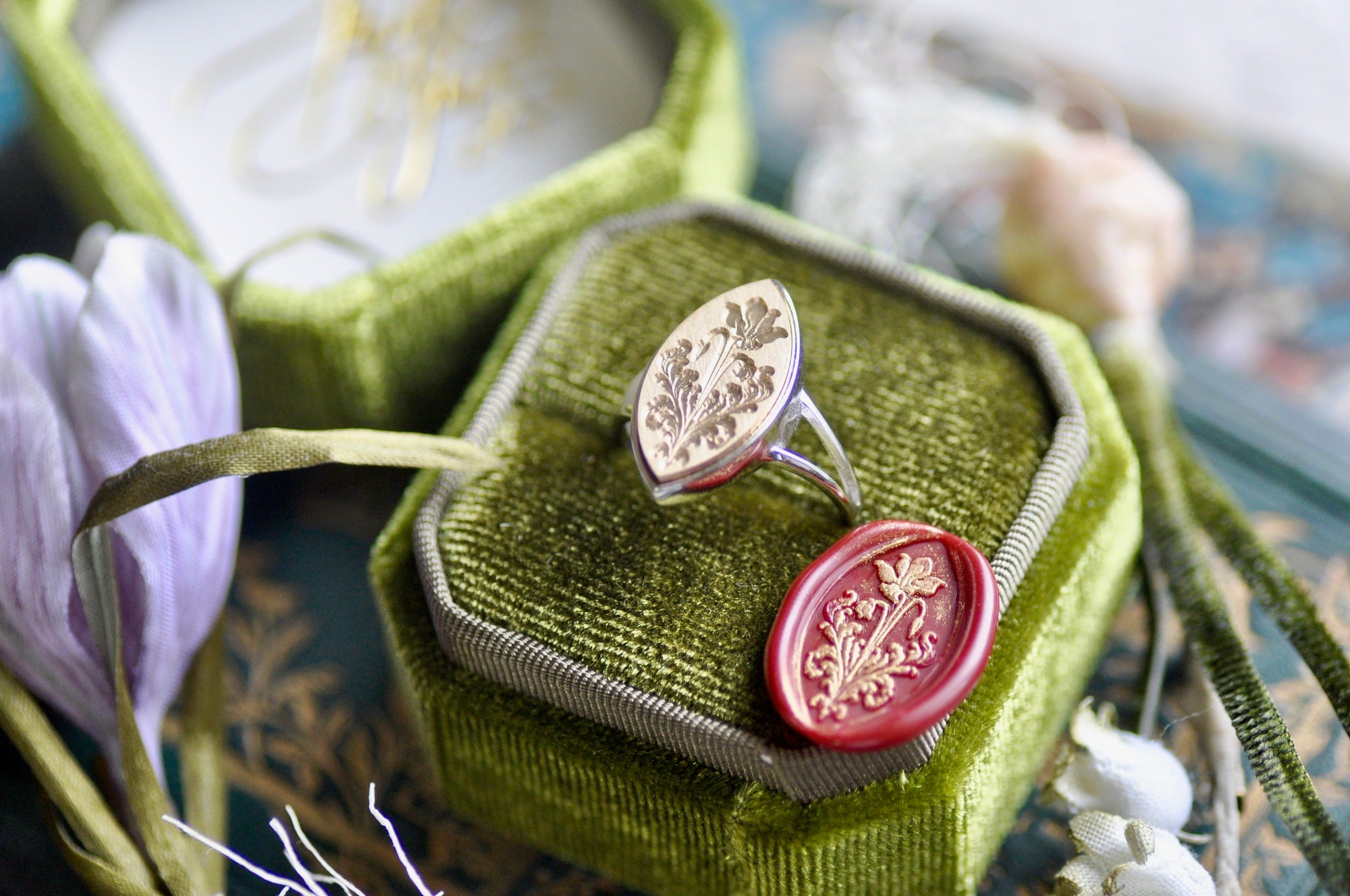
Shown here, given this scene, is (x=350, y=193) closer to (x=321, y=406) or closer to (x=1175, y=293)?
(x=321, y=406)

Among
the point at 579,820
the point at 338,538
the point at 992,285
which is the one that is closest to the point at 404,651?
the point at 579,820

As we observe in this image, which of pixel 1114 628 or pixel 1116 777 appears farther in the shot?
pixel 1114 628

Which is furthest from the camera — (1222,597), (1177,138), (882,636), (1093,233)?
(1177,138)

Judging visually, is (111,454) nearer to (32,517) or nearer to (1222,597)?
(32,517)

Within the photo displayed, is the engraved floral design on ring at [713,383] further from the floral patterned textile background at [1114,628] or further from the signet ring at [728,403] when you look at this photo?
the floral patterned textile background at [1114,628]

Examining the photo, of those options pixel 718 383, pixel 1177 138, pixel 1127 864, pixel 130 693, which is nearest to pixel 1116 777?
pixel 1127 864
